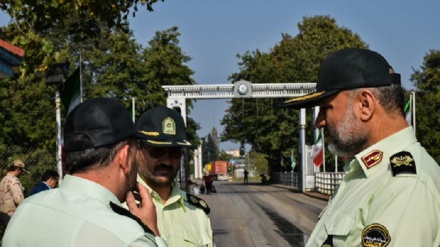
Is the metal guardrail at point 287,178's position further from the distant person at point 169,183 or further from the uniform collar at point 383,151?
the uniform collar at point 383,151

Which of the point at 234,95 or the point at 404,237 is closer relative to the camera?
the point at 404,237

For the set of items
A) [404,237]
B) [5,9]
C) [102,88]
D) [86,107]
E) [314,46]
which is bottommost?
[404,237]

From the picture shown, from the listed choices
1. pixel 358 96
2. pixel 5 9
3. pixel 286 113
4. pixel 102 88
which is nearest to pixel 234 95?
pixel 102 88

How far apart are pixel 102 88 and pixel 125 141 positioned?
173 feet

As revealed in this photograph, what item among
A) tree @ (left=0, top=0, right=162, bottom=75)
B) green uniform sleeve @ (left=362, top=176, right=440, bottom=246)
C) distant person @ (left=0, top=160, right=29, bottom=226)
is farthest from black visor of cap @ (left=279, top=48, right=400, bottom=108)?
distant person @ (left=0, top=160, right=29, bottom=226)

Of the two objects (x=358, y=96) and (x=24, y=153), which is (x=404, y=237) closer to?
(x=358, y=96)

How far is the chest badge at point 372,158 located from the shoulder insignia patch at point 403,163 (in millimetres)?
136

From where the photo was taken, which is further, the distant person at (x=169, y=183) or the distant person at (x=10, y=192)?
the distant person at (x=10, y=192)

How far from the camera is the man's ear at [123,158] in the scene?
2.99 meters

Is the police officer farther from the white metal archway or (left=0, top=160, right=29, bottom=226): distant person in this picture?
the white metal archway

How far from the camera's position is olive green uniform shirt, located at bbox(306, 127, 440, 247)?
9.53ft

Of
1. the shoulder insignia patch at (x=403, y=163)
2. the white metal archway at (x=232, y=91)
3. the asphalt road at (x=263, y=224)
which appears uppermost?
the white metal archway at (x=232, y=91)

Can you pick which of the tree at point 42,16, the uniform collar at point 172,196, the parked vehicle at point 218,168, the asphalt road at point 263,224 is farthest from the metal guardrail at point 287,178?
the uniform collar at point 172,196

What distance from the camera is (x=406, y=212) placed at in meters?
2.90
